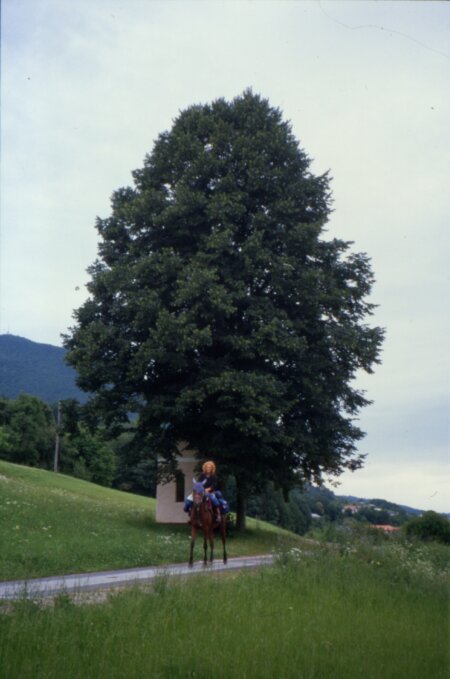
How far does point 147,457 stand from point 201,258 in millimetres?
9015

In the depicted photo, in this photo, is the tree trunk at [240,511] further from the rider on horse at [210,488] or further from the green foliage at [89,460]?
the green foliage at [89,460]

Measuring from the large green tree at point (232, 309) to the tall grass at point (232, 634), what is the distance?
17883mm

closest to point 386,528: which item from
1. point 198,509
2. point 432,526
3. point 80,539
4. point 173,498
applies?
point 198,509

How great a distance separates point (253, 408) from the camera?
97.2ft

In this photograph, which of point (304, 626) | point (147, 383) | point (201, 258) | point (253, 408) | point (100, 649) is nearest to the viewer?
point (100, 649)

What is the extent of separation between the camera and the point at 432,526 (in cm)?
3334

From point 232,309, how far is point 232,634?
71.8 feet

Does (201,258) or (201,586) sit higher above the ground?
(201,258)

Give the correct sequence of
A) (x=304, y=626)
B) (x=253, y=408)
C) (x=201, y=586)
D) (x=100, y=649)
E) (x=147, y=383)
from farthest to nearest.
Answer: (x=147, y=383), (x=253, y=408), (x=201, y=586), (x=304, y=626), (x=100, y=649)

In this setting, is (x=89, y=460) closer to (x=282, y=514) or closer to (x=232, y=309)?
(x=282, y=514)

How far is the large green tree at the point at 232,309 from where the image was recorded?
31.2 metres

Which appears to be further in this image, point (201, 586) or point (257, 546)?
point (257, 546)

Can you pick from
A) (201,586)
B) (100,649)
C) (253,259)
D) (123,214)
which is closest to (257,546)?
(253,259)

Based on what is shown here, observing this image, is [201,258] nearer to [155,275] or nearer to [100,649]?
[155,275]
